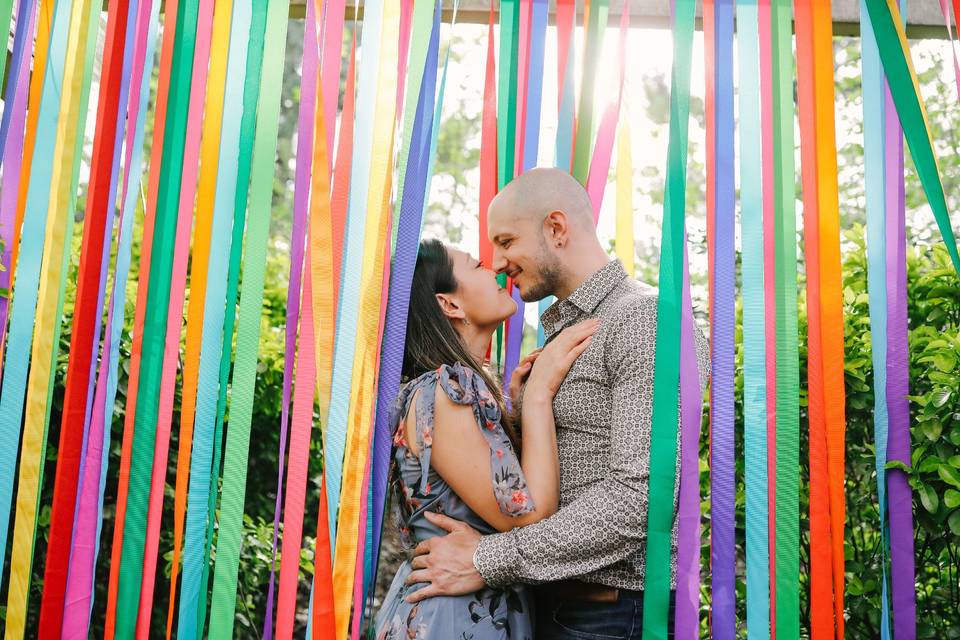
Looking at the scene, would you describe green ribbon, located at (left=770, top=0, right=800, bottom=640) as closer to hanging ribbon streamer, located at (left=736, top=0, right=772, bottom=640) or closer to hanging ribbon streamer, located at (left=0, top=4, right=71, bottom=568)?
hanging ribbon streamer, located at (left=736, top=0, right=772, bottom=640)

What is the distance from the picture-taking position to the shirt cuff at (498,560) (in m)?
1.75

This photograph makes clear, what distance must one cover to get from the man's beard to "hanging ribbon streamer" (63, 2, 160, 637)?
0.98 m

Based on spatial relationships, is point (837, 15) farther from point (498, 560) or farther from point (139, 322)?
point (139, 322)

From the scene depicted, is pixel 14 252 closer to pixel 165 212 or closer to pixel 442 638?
pixel 165 212

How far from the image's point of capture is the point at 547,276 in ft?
7.11

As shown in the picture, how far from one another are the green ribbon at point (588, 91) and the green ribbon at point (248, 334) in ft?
2.66

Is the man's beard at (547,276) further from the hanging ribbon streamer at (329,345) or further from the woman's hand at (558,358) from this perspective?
the hanging ribbon streamer at (329,345)

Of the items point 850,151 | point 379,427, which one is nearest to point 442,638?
point 379,427

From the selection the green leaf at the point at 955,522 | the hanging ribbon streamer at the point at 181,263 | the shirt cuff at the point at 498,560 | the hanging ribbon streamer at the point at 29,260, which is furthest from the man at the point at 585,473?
the hanging ribbon streamer at the point at 29,260

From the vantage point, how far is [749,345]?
1.96m

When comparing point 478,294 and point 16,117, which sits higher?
point 16,117

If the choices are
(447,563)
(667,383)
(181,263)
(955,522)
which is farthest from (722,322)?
(181,263)

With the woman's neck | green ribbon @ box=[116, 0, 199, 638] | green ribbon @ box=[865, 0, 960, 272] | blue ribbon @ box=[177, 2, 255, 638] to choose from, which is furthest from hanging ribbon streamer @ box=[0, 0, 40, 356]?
green ribbon @ box=[865, 0, 960, 272]

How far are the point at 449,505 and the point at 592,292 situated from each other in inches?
24.0
